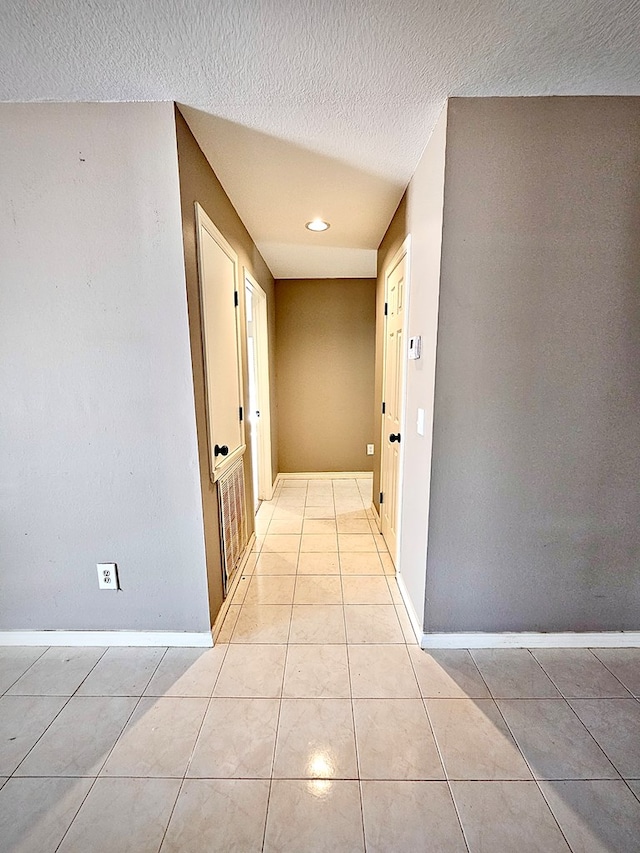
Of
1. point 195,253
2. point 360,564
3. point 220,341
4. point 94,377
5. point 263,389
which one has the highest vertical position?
point 195,253

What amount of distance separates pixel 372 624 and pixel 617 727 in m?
0.99

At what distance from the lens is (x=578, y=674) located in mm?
1539

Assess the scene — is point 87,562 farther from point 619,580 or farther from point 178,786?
point 619,580

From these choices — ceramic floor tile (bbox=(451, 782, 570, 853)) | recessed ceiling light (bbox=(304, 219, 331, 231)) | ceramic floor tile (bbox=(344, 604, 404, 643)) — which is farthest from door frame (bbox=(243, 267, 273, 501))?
ceramic floor tile (bbox=(451, 782, 570, 853))

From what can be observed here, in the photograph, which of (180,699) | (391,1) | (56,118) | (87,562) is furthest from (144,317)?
(180,699)

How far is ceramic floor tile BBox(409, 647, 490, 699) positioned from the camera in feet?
4.76

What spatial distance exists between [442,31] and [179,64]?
0.86 meters

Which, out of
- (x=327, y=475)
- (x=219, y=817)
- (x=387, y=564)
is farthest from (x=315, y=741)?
(x=327, y=475)

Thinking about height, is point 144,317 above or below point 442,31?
below

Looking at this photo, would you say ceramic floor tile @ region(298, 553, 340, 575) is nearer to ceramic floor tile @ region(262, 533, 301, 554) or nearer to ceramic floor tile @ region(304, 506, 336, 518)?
ceramic floor tile @ region(262, 533, 301, 554)

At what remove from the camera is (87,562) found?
1.65 metres

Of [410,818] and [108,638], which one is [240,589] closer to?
[108,638]

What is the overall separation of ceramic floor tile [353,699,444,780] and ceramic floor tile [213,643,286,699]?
1.19 feet

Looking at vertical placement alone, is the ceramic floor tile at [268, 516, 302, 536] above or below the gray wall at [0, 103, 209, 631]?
below
